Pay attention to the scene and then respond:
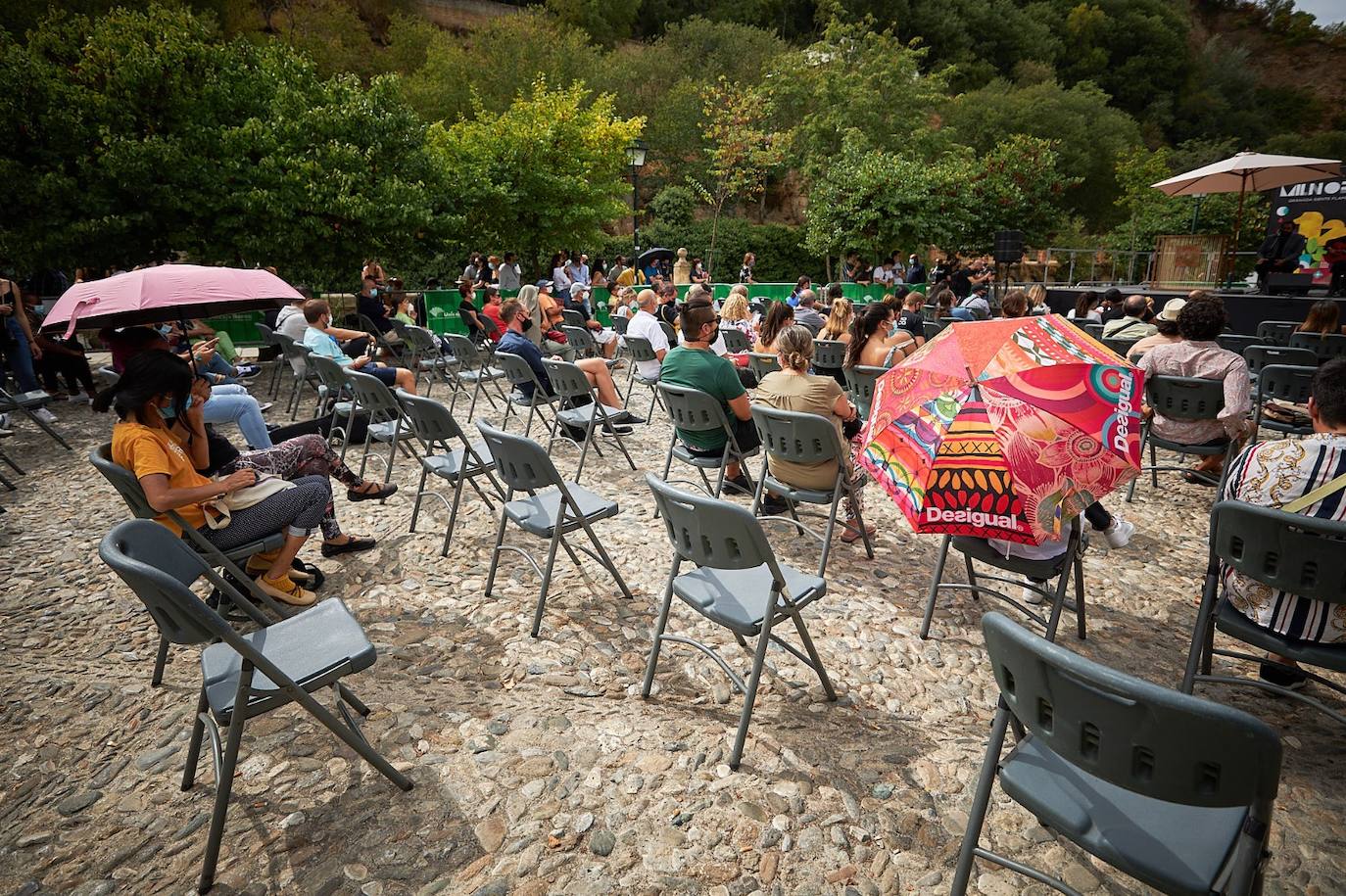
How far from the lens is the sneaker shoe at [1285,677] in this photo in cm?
300

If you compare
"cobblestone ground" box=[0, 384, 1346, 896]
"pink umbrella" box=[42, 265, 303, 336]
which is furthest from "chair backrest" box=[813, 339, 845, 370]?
"pink umbrella" box=[42, 265, 303, 336]

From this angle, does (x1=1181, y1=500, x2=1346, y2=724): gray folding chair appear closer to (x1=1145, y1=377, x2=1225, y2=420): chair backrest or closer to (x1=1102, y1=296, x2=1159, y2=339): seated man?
(x1=1145, y1=377, x2=1225, y2=420): chair backrest

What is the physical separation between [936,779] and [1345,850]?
1214 mm

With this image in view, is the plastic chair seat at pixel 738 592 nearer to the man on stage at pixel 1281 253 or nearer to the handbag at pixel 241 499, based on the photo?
the handbag at pixel 241 499

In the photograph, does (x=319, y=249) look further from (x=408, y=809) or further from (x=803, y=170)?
Answer: (x=803, y=170)

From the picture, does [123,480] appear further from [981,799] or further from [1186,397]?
[1186,397]

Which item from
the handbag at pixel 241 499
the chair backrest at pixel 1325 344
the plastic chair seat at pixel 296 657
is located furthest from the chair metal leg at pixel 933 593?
the chair backrest at pixel 1325 344

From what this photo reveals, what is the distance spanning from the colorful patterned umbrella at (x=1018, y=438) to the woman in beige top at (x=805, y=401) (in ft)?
3.48

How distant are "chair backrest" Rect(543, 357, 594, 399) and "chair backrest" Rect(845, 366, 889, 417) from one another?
2238 mm

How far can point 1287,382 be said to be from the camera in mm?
5574

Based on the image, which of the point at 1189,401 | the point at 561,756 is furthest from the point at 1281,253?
the point at 561,756

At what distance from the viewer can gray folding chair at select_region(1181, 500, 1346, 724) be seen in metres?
2.19

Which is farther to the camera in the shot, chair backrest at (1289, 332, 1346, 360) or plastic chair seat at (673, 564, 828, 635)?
chair backrest at (1289, 332, 1346, 360)

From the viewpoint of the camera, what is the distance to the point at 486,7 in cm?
4438
